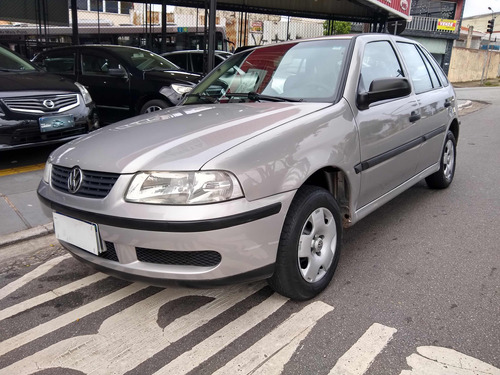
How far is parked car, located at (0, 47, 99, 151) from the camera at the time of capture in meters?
4.91

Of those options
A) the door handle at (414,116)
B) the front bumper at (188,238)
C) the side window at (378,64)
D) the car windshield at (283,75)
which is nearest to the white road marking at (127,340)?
the front bumper at (188,238)

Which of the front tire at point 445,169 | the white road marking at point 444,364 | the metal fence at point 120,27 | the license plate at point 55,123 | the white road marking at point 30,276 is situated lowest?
the white road marking at point 30,276

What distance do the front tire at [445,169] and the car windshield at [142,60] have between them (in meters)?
4.83

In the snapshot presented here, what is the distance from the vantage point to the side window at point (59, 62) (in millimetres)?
7879

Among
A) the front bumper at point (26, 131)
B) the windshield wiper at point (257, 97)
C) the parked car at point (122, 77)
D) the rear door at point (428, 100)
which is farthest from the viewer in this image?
the parked car at point (122, 77)

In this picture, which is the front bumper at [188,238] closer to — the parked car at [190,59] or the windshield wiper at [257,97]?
the windshield wiper at [257,97]

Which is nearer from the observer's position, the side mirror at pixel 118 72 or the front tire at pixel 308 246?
the front tire at pixel 308 246

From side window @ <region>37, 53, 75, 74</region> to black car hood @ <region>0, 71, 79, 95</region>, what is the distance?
1959 millimetres

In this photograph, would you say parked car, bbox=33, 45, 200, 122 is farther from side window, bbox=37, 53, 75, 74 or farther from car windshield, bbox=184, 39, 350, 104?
car windshield, bbox=184, 39, 350, 104

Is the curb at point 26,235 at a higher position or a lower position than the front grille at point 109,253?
lower

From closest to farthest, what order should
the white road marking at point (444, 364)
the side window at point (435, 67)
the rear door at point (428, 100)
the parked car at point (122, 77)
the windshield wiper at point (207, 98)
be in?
the white road marking at point (444, 364), the windshield wiper at point (207, 98), the rear door at point (428, 100), the side window at point (435, 67), the parked car at point (122, 77)

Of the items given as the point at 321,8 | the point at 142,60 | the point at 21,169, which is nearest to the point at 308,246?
the point at 21,169

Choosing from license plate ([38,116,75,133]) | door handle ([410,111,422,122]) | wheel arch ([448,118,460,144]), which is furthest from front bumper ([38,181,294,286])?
wheel arch ([448,118,460,144])

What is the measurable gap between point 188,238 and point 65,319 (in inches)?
42.3
